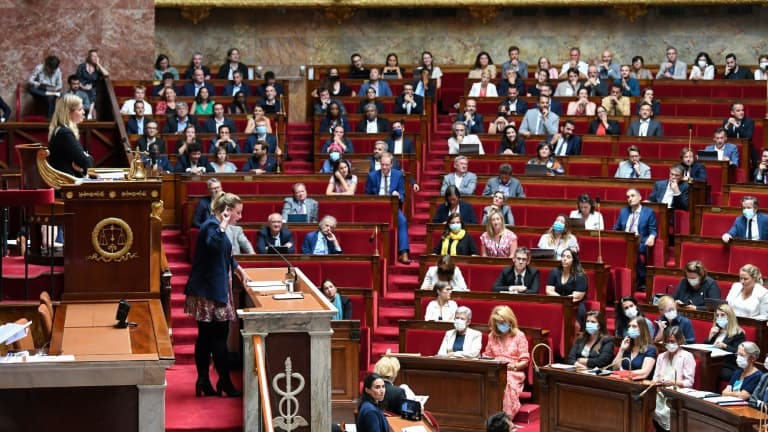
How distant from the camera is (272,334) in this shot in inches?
202

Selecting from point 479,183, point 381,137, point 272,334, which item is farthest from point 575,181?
point 272,334

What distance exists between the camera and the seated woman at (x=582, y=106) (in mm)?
12359

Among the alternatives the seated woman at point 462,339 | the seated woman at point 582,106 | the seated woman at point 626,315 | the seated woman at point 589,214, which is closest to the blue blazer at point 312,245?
the seated woman at point 462,339

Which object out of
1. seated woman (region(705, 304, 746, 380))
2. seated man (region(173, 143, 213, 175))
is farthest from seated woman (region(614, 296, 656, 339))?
seated man (region(173, 143, 213, 175))

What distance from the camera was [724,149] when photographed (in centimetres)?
1121

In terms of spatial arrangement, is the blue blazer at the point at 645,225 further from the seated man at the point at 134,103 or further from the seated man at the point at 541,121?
the seated man at the point at 134,103

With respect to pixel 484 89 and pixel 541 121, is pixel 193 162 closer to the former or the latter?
pixel 541 121

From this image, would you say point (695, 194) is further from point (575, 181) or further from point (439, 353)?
point (439, 353)

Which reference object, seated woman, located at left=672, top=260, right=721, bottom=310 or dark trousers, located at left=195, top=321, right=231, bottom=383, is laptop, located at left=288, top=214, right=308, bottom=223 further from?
dark trousers, located at left=195, top=321, right=231, bottom=383

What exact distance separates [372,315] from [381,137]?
3.25 meters

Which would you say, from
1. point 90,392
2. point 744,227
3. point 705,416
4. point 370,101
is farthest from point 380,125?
point 90,392

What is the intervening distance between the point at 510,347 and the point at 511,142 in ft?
11.7

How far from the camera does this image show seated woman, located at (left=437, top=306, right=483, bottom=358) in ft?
27.2

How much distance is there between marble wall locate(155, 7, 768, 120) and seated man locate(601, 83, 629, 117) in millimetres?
3002
